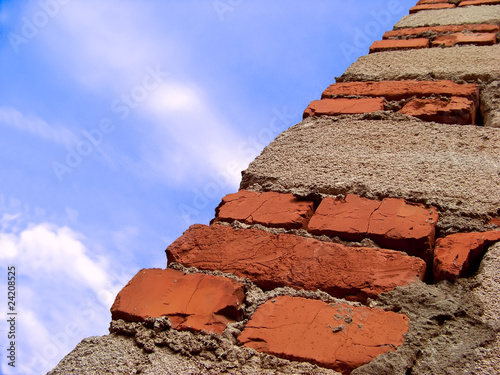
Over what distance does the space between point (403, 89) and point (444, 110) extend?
0.50ft

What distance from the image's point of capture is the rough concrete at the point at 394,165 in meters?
0.96

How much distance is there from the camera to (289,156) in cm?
119

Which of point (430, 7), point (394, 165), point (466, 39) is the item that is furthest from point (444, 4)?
point (394, 165)

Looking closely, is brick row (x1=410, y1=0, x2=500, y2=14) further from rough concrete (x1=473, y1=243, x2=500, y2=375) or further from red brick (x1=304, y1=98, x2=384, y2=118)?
rough concrete (x1=473, y1=243, x2=500, y2=375)

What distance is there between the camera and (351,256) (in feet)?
2.86

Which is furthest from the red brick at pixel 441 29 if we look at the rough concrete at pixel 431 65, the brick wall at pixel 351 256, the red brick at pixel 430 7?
the brick wall at pixel 351 256

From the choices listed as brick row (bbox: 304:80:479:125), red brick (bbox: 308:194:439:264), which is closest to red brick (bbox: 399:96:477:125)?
brick row (bbox: 304:80:479:125)

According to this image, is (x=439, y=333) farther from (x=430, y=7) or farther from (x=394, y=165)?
(x=430, y=7)

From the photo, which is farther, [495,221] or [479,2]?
[479,2]

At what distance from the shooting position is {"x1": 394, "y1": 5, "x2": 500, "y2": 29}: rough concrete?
188 centimetres

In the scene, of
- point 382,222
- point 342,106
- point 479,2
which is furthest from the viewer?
point 479,2

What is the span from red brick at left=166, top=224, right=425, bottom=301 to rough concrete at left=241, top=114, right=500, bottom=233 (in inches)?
6.0

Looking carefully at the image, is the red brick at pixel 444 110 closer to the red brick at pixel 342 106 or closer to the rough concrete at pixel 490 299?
the red brick at pixel 342 106

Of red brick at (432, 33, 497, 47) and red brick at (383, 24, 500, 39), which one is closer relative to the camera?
red brick at (432, 33, 497, 47)
